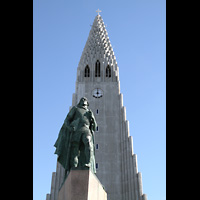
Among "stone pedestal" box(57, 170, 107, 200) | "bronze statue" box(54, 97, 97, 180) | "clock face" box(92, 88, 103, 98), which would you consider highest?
"clock face" box(92, 88, 103, 98)

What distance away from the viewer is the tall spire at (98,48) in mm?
49194

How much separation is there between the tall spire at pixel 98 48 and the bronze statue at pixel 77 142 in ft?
127

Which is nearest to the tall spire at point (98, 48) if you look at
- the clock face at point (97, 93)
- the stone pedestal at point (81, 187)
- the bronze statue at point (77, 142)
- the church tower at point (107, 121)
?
the church tower at point (107, 121)

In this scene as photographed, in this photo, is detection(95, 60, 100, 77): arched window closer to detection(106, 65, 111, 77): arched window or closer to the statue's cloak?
detection(106, 65, 111, 77): arched window

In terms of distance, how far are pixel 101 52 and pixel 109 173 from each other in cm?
2241

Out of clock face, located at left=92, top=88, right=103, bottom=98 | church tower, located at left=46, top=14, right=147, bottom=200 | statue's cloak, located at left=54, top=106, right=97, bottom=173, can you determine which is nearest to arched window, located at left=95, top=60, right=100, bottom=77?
church tower, located at left=46, top=14, right=147, bottom=200

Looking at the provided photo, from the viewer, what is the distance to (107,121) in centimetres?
4175

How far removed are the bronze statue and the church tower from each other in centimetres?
2609

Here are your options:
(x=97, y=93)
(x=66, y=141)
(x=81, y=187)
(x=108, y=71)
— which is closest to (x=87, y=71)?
(x=108, y=71)

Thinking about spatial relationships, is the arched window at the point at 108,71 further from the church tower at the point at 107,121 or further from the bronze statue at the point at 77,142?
the bronze statue at the point at 77,142

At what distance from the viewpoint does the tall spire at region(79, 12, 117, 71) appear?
4919 centimetres
